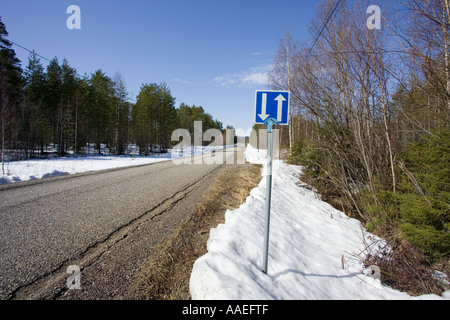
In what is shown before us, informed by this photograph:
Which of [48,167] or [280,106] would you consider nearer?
[280,106]

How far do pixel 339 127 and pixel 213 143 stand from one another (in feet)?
226

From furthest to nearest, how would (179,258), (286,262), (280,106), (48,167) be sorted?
(48,167), (286,262), (179,258), (280,106)

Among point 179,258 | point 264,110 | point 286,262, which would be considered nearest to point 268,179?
point 264,110

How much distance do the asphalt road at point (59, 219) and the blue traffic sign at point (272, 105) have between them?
3178mm

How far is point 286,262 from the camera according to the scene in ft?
10.6

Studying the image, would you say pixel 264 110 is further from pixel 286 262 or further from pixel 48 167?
pixel 48 167

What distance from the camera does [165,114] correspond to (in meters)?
36.9

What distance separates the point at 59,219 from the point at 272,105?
4785 millimetres

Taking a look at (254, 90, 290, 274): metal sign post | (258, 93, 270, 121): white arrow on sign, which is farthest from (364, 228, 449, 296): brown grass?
(258, 93, 270, 121): white arrow on sign

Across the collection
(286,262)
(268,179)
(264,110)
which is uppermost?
(264,110)

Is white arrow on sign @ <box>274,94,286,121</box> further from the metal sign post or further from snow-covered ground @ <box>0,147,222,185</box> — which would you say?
snow-covered ground @ <box>0,147,222,185</box>

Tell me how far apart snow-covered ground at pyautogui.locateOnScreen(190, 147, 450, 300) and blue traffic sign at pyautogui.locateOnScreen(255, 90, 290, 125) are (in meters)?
1.94

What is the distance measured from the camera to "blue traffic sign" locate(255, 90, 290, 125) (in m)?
2.55

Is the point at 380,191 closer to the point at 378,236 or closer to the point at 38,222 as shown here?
the point at 378,236
